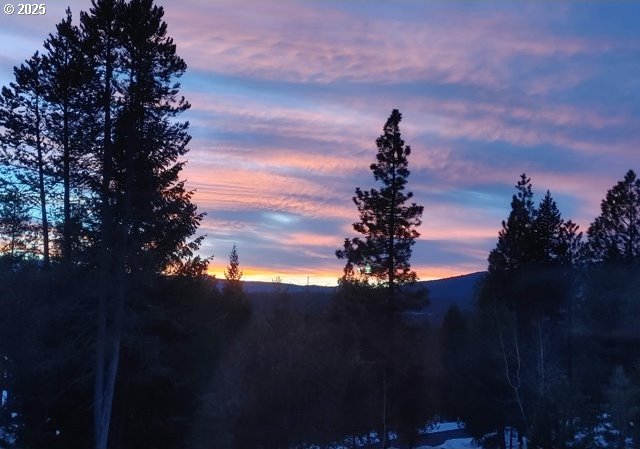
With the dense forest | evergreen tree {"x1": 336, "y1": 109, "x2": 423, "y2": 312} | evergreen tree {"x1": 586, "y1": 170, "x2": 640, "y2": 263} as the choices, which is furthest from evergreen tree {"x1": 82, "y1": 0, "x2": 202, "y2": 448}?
evergreen tree {"x1": 586, "y1": 170, "x2": 640, "y2": 263}

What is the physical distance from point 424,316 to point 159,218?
1836 centimetres

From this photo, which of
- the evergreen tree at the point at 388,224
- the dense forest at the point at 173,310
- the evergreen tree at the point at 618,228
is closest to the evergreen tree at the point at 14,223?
the dense forest at the point at 173,310

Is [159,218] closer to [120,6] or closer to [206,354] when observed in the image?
[206,354]

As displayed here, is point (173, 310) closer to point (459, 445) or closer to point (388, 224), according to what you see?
point (388, 224)

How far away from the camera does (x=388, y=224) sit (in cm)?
3509

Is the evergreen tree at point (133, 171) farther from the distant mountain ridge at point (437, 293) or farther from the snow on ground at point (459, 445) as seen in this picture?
the snow on ground at point (459, 445)

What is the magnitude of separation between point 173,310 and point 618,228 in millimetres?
21973

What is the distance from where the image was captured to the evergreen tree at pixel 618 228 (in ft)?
123

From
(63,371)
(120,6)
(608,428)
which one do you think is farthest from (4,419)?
(608,428)

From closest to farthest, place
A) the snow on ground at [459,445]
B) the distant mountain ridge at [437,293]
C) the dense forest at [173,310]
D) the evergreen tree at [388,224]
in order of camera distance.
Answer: the dense forest at [173,310] < the evergreen tree at [388,224] < the snow on ground at [459,445] < the distant mountain ridge at [437,293]

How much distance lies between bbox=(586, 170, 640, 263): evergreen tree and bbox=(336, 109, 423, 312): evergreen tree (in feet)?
29.9

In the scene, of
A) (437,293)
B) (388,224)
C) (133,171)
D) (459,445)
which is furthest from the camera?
(437,293)

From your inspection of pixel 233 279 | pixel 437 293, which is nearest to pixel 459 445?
pixel 233 279

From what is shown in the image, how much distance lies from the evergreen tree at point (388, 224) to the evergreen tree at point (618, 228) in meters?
9.12
